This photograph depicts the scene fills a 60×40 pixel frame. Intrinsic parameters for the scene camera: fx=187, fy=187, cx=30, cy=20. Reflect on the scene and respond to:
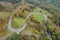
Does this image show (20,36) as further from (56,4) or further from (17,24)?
(56,4)

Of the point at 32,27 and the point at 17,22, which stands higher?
the point at 17,22

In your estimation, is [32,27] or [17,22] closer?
[32,27]

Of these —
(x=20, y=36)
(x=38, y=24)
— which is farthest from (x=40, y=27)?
(x=20, y=36)

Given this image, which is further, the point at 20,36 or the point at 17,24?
the point at 17,24

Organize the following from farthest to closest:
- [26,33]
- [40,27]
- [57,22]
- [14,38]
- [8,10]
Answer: [8,10] < [57,22] < [40,27] < [26,33] < [14,38]

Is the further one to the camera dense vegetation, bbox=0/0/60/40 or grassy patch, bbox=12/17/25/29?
grassy patch, bbox=12/17/25/29

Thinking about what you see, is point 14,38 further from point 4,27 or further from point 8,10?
point 8,10

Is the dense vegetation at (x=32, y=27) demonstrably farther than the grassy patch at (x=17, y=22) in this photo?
No

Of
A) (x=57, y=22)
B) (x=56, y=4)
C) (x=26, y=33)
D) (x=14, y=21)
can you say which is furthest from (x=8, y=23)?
(x=56, y=4)

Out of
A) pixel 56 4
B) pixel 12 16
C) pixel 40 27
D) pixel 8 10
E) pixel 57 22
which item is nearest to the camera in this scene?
pixel 40 27
